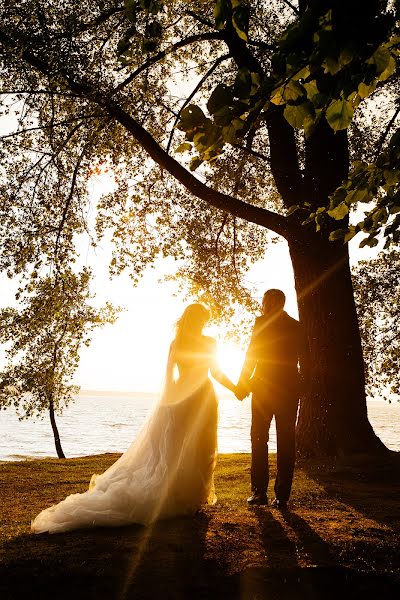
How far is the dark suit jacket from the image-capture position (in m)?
6.74

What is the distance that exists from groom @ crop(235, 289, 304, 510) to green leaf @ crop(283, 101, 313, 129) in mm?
3713

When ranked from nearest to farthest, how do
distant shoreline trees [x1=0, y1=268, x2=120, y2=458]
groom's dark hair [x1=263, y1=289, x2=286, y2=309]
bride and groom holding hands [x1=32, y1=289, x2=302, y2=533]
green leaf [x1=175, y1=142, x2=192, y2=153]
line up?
green leaf [x1=175, y1=142, x2=192, y2=153]
bride and groom holding hands [x1=32, y1=289, x2=302, y2=533]
groom's dark hair [x1=263, y1=289, x2=286, y2=309]
distant shoreline trees [x1=0, y1=268, x2=120, y2=458]

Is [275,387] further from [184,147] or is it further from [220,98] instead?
[220,98]

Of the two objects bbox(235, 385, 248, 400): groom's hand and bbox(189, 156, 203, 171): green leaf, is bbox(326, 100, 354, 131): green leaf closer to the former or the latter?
bbox(189, 156, 203, 171): green leaf

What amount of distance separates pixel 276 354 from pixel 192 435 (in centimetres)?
153

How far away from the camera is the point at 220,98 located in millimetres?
3094

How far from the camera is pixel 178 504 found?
18.9ft

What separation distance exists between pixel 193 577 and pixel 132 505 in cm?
162

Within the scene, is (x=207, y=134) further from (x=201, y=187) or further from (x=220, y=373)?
(x=201, y=187)

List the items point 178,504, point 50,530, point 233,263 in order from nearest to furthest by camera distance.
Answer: point 50,530
point 178,504
point 233,263

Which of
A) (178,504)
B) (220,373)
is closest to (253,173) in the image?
(220,373)

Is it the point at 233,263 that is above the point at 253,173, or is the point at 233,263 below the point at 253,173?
below

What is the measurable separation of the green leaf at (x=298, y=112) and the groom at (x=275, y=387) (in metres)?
3.71

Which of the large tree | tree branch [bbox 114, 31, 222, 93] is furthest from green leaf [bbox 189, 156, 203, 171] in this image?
tree branch [bbox 114, 31, 222, 93]
